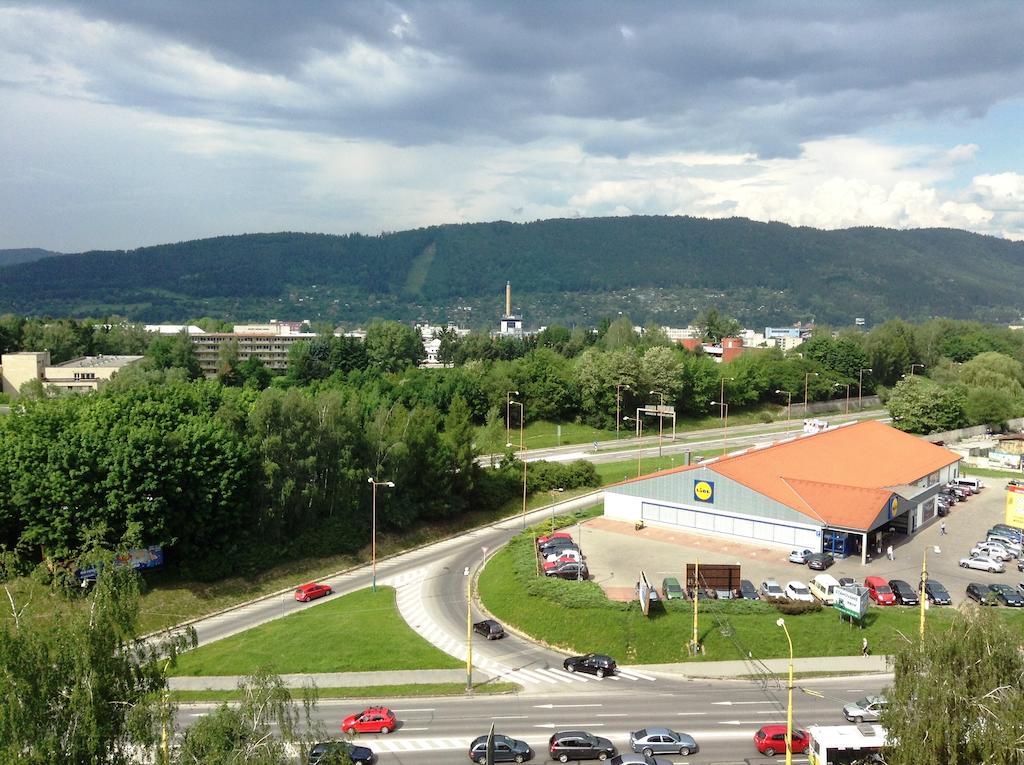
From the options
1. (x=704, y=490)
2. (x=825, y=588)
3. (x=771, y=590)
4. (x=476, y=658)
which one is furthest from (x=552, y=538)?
(x=825, y=588)

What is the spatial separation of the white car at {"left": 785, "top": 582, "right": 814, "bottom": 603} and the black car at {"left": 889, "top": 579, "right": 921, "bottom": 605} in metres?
5.22

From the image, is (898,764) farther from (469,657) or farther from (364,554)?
(364,554)

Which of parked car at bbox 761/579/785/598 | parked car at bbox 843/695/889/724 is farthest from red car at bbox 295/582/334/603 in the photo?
parked car at bbox 843/695/889/724

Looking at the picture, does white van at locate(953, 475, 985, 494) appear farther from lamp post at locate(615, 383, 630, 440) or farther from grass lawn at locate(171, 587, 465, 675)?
grass lawn at locate(171, 587, 465, 675)

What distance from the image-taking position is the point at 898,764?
23328 mm

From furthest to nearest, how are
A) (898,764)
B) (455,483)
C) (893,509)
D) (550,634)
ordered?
(455,483)
(893,509)
(550,634)
(898,764)

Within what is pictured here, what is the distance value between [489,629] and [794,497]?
86.5 ft

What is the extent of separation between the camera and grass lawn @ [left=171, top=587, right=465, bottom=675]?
42656mm

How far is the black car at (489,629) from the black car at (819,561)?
21.8 metres

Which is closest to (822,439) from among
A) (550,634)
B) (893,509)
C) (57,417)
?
(893,509)

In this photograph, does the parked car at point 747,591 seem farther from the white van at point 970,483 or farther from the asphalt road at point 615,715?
the white van at point 970,483

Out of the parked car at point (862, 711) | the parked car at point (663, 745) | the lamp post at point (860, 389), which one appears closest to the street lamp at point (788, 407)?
the lamp post at point (860, 389)

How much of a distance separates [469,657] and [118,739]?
2091cm

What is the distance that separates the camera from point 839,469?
224 feet
